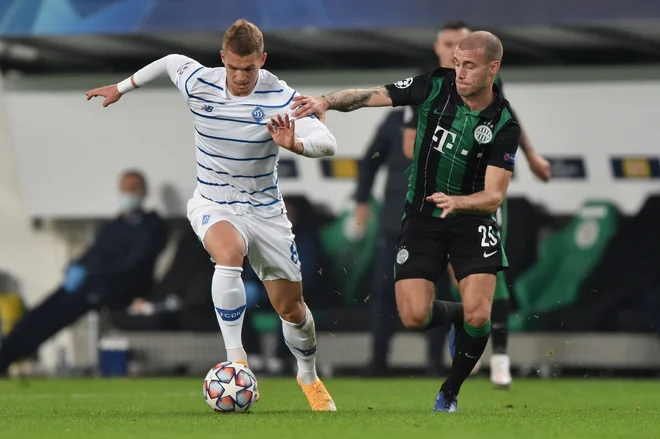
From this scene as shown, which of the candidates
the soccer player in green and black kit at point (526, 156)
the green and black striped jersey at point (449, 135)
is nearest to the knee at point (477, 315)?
the green and black striped jersey at point (449, 135)

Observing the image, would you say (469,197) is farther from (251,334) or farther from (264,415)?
Answer: (251,334)

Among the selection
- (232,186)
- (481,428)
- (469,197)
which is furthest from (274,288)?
(481,428)

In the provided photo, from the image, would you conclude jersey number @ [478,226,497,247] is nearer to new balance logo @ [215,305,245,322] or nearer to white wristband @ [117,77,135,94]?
new balance logo @ [215,305,245,322]

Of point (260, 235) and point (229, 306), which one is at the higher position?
point (260, 235)

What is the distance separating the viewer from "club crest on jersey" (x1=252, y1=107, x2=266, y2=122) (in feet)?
25.7

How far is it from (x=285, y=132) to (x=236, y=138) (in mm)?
717

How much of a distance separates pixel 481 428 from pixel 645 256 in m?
7.57

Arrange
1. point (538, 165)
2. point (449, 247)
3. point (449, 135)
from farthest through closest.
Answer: point (538, 165) < point (449, 247) < point (449, 135)

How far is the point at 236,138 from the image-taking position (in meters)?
7.88

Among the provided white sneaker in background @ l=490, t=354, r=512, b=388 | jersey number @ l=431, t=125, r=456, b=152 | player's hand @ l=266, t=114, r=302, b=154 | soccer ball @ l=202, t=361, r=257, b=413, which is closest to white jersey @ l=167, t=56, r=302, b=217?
player's hand @ l=266, t=114, r=302, b=154

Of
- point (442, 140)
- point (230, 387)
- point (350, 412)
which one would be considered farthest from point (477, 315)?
point (230, 387)

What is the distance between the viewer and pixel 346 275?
49.2 ft

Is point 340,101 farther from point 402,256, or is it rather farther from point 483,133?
point 402,256

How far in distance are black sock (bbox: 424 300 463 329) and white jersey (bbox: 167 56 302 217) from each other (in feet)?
3.33
